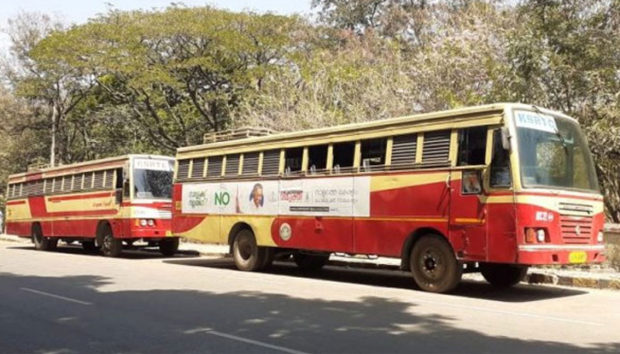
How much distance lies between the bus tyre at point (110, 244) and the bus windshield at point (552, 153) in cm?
1367

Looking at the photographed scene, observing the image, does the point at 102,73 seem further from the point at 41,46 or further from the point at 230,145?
the point at 230,145

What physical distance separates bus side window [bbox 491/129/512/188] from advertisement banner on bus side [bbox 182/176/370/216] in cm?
281

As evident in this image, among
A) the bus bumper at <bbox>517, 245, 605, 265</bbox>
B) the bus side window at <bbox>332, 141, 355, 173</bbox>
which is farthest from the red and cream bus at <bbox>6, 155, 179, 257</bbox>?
the bus bumper at <bbox>517, 245, 605, 265</bbox>

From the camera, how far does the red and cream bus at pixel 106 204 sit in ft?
65.0

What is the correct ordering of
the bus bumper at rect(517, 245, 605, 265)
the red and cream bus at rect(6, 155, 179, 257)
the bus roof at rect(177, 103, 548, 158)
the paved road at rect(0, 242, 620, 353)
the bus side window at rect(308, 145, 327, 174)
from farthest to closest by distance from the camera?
the red and cream bus at rect(6, 155, 179, 257), the bus side window at rect(308, 145, 327, 174), the bus roof at rect(177, 103, 548, 158), the bus bumper at rect(517, 245, 605, 265), the paved road at rect(0, 242, 620, 353)

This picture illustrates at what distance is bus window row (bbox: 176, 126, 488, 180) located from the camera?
11.2m

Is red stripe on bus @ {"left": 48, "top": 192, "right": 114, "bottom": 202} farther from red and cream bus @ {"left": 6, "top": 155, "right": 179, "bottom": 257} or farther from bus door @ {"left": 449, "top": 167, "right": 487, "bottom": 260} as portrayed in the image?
bus door @ {"left": 449, "top": 167, "right": 487, "bottom": 260}

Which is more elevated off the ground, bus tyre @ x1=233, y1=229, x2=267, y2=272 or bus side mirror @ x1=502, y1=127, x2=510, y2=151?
bus side mirror @ x1=502, y1=127, x2=510, y2=151

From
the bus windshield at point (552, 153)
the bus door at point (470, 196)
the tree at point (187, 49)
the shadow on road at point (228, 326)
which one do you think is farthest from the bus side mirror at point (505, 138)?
the tree at point (187, 49)

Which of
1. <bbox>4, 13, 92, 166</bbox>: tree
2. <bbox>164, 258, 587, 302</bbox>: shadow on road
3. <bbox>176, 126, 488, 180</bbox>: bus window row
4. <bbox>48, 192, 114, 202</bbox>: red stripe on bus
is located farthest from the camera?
<bbox>4, 13, 92, 166</bbox>: tree

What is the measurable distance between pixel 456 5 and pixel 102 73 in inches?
703

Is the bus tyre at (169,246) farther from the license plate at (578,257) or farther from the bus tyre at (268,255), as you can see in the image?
the license plate at (578,257)

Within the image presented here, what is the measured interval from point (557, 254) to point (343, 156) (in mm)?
4598

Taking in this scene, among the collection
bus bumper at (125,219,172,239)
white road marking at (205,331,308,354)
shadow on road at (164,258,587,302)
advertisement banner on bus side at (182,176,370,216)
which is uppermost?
advertisement banner on bus side at (182,176,370,216)
